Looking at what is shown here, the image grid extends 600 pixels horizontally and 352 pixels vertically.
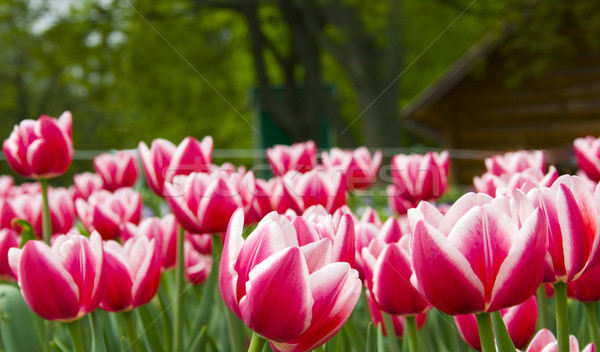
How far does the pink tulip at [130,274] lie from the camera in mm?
1422

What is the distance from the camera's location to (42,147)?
2.00m

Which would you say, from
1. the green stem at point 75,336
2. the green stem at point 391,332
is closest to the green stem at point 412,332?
the green stem at point 391,332

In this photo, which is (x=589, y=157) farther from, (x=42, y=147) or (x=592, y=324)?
(x=42, y=147)

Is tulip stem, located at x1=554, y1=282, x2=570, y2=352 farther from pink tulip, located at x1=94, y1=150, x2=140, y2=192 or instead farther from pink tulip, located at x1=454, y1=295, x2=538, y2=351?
pink tulip, located at x1=94, y1=150, x2=140, y2=192

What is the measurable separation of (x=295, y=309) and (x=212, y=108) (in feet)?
77.2

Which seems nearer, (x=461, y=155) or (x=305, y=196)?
(x=305, y=196)

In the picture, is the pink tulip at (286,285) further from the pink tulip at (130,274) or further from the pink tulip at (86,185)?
the pink tulip at (86,185)

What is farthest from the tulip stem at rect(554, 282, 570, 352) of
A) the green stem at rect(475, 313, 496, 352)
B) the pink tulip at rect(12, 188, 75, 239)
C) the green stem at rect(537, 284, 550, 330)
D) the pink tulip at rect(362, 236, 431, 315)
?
the pink tulip at rect(12, 188, 75, 239)

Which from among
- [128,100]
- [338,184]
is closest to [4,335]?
[338,184]

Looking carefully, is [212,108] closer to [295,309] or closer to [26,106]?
[26,106]

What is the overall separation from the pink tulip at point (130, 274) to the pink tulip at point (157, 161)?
0.47m

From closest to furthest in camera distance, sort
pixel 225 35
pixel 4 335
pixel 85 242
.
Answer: pixel 85 242 → pixel 4 335 → pixel 225 35

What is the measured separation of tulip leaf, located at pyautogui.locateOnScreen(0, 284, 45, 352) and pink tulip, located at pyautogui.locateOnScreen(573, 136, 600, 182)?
164cm

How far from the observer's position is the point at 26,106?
31953 mm
